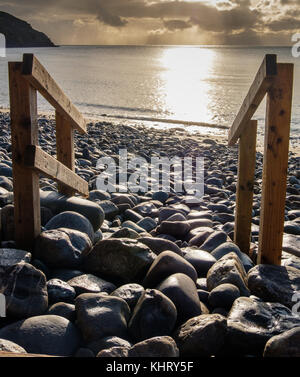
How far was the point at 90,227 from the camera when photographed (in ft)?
14.2

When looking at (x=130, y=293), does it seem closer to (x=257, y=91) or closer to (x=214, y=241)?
(x=214, y=241)

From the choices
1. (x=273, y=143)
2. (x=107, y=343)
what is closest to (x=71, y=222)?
(x=107, y=343)

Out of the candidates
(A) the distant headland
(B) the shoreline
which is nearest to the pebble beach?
(B) the shoreline

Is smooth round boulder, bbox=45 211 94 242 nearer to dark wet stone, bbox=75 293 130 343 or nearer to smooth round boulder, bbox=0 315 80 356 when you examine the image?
dark wet stone, bbox=75 293 130 343

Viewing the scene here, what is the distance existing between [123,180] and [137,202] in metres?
1.33

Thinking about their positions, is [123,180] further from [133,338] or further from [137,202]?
[133,338]

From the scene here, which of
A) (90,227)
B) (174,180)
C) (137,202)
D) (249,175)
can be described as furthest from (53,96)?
(174,180)

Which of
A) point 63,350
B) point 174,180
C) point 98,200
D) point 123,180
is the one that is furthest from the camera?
point 174,180

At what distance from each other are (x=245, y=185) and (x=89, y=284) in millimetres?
2062

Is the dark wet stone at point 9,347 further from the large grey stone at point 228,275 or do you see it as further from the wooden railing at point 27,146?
the large grey stone at point 228,275

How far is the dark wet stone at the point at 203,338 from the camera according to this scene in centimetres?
273

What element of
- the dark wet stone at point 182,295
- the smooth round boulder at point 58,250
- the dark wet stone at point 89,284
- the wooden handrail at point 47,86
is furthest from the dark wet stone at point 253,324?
the wooden handrail at point 47,86

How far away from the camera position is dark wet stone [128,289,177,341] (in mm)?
2920

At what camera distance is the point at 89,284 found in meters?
3.44
